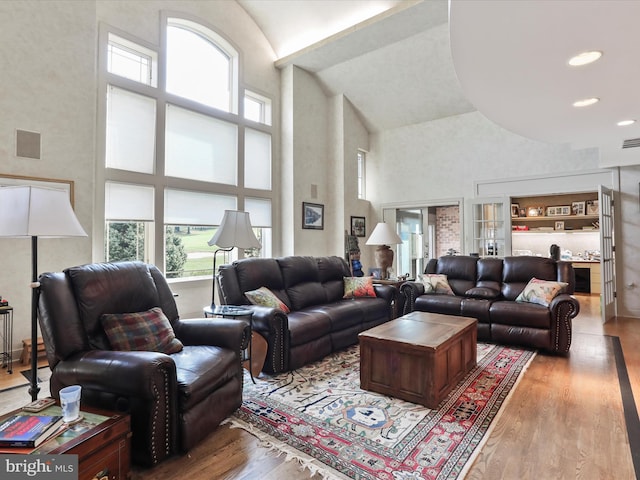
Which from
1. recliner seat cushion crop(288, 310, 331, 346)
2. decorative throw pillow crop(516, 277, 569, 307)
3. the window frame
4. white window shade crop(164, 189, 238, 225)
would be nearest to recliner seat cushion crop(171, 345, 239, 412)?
recliner seat cushion crop(288, 310, 331, 346)

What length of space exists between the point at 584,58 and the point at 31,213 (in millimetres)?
3600

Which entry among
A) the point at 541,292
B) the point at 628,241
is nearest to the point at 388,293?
the point at 541,292

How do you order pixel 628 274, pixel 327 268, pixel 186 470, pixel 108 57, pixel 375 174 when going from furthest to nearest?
pixel 375 174
pixel 628 274
pixel 327 268
pixel 108 57
pixel 186 470

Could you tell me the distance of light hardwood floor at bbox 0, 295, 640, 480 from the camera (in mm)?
1853

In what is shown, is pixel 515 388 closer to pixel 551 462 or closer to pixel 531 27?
pixel 551 462

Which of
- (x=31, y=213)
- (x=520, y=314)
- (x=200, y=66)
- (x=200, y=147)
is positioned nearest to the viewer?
(x=31, y=213)

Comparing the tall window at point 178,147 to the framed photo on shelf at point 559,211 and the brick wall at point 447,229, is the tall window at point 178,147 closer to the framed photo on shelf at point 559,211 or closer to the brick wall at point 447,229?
the brick wall at point 447,229

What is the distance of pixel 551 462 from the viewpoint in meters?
1.93

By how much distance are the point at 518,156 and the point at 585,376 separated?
4285mm

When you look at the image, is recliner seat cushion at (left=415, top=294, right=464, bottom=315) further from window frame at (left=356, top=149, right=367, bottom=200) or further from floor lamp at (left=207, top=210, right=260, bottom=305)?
window frame at (left=356, top=149, right=367, bottom=200)

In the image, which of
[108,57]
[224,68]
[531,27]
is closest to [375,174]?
[224,68]

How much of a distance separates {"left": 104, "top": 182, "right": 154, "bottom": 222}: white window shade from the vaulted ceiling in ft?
11.7

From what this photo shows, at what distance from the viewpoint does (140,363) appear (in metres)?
1.79

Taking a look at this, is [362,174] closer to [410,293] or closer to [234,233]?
[410,293]
